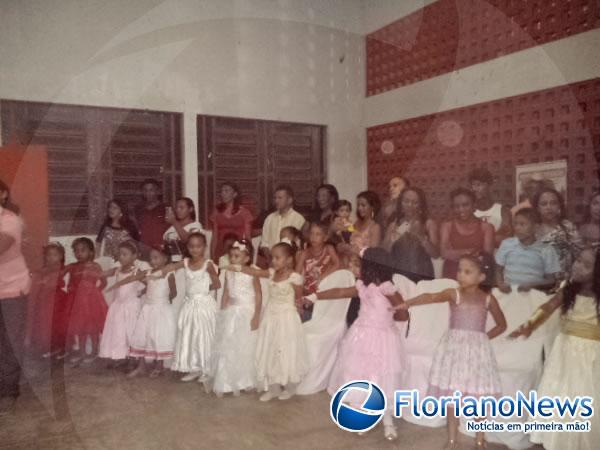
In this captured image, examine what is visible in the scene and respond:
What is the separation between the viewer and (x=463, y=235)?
12.5 ft

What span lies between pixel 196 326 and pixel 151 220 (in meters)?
1.52

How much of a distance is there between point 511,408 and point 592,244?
104 centimetres

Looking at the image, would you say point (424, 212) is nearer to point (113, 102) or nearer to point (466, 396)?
point (466, 396)

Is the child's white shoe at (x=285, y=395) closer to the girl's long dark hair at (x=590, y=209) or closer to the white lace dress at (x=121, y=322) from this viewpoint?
the white lace dress at (x=121, y=322)

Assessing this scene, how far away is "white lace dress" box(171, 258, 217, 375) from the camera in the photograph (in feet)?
13.9

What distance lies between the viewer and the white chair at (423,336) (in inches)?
137

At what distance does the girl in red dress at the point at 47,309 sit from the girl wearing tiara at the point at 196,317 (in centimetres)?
146

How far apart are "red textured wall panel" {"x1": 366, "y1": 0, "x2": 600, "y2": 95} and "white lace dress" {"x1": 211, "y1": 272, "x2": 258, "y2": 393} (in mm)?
3947

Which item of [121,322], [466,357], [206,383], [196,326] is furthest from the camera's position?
[121,322]

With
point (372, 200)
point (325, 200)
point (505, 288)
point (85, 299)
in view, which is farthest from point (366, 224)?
point (85, 299)

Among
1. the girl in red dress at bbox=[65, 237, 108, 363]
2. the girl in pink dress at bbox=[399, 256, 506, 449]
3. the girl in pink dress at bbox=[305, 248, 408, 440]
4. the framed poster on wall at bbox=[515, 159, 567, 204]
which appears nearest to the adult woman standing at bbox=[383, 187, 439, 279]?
the girl in pink dress at bbox=[305, 248, 408, 440]

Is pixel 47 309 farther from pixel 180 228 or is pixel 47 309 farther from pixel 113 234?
pixel 180 228

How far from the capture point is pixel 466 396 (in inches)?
116

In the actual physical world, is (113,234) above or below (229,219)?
below
